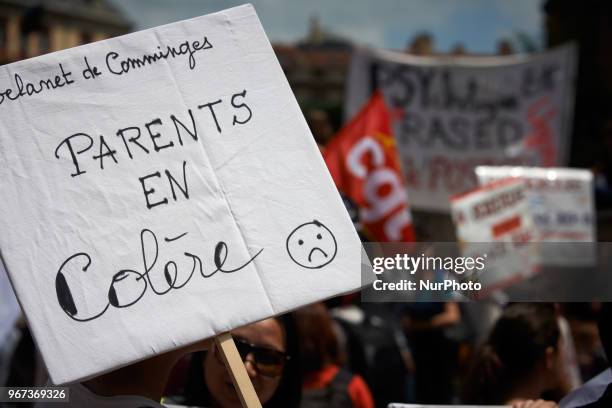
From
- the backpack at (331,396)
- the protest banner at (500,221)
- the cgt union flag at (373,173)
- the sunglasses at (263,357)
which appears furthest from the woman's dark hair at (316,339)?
the protest banner at (500,221)

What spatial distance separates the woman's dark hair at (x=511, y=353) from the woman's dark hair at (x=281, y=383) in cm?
58

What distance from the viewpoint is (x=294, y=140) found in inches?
74.0

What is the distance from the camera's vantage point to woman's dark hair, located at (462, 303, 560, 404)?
103 inches

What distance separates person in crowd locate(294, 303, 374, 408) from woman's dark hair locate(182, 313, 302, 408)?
629 millimetres

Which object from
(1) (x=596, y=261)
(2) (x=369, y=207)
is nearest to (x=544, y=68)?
(2) (x=369, y=207)

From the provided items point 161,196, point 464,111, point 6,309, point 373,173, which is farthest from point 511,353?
point 464,111

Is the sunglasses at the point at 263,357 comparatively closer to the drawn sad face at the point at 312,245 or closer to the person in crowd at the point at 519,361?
the drawn sad face at the point at 312,245

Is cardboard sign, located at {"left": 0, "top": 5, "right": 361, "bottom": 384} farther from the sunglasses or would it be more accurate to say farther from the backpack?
the backpack

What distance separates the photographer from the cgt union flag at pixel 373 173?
518 centimetres

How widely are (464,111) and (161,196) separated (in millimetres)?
5827

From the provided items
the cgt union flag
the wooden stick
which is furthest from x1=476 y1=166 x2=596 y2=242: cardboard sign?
the wooden stick

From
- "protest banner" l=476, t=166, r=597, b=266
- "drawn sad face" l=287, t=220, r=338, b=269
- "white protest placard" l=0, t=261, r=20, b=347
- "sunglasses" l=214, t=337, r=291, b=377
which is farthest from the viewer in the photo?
"protest banner" l=476, t=166, r=597, b=266

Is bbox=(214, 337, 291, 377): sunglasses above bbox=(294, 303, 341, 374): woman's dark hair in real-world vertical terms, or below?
above

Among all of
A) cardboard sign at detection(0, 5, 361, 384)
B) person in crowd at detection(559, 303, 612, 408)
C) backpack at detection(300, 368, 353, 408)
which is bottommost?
backpack at detection(300, 368, 353, 408)
